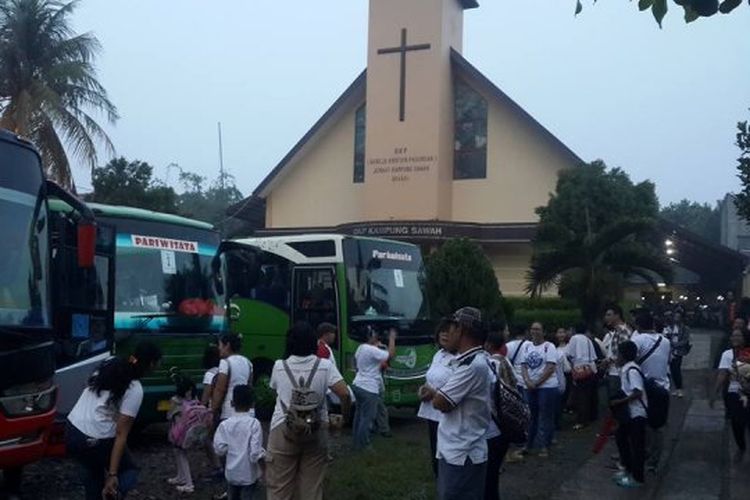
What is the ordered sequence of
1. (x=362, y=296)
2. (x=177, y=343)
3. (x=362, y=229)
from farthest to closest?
(x=362, y=229), (x=362, y=296), (x=177, y=343)

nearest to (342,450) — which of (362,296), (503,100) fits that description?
(362,296)

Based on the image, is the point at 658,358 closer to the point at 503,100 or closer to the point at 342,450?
the point at 342,450

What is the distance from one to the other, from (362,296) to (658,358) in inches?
199

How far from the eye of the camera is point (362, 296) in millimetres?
14266

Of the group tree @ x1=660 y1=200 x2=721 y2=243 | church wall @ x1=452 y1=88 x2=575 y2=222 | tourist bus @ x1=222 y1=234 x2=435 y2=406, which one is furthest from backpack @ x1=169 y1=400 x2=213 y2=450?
tree @ x1=660 y1=200 x2=721 y2=243

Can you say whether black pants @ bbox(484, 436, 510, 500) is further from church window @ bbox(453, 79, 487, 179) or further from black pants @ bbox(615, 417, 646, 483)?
church window @ bbox(453, 79, 487, 179)

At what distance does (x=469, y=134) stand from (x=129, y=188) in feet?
40.2

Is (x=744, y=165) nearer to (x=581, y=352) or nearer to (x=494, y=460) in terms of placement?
(x=581, y=352)

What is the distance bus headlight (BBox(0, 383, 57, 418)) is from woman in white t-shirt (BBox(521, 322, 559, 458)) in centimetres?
605

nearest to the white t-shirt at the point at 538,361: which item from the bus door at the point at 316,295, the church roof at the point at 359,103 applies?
the bus door at the point at 316,295

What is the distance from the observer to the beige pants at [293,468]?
21.9ft

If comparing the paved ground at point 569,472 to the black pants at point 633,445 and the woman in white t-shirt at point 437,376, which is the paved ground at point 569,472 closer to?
the black pants at point 633,445

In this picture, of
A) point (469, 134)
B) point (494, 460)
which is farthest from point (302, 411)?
point (469, 134)

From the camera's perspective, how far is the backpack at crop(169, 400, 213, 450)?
8867 mm
